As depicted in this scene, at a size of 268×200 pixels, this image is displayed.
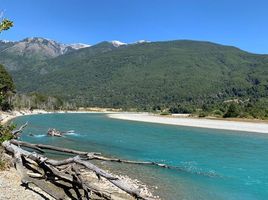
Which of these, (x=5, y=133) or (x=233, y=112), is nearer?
(x=5, y=133)

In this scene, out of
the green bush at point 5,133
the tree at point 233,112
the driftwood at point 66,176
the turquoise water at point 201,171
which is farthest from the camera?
the tree at point 233,112

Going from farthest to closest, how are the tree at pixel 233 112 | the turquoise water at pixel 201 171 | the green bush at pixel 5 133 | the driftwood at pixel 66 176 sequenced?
the tree at pixel 233 112 → the turquoise water at pixel 201 171 → the green bush at pixel 5 133 → the driftwood at pixel 66 176

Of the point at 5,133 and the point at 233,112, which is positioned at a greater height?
the point at 5,133

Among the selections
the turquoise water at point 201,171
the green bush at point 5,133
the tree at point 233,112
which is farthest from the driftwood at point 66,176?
the tree at point 233,112

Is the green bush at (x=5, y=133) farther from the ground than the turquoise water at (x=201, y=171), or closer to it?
farther from the ground

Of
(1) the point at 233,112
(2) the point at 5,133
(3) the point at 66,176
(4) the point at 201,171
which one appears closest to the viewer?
(3) the point at 66,176

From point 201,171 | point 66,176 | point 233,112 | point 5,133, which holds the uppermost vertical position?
point 5,133

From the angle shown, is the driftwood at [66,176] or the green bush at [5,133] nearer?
the driftwood at [66,176]

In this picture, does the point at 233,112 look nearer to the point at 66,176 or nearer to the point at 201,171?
the point at 201,171

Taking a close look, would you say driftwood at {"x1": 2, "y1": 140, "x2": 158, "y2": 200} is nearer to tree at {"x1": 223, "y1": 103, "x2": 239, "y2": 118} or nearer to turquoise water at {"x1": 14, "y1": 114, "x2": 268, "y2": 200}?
turquoise water at {"x1": 14, "y1": 114, "x2": 268, "y2": 200}

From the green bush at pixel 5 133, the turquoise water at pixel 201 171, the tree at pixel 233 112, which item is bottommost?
the turquoise water at pixel 201 171

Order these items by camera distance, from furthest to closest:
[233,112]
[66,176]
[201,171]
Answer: [233,112] < [201,171] < [66,176]

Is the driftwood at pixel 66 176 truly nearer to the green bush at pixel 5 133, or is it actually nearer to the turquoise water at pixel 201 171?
the green bush at pixel 5 133

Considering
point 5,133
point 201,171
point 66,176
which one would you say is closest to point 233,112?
point 201,171
